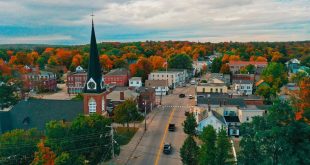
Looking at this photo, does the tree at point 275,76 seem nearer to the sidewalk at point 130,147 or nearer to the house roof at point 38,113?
the sidewalk at point 130,147

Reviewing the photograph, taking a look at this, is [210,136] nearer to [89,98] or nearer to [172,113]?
[89,98]

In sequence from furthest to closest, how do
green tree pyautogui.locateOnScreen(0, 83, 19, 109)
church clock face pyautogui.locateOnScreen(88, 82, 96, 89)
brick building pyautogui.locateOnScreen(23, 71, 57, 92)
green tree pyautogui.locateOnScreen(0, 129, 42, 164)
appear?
brick building pyautogui.locateOnScreen(23, 71, 57, 92) → green tree pyautogui.locateOnScreen(0, 83, 19, 109) → church clock face pyautogui.locateOnScreen(88, 82, 96, 89) → green tree pyautogui.locateOnScreen(0, 129, 42, 164)

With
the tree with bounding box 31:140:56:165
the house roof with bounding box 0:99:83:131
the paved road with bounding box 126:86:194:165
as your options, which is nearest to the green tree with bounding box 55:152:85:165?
the tree with bounding box 31:140:56:165

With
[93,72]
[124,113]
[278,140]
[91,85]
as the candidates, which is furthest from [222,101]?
[278,140]

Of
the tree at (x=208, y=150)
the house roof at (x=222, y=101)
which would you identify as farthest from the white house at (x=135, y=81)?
the tree at (x=208, y=150)

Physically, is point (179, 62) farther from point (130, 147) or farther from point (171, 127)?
→ point (130, 147)

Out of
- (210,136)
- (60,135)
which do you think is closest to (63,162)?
(60,135)

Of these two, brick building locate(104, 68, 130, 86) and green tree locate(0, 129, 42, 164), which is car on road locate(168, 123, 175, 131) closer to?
green tree locate(0, 129, 42, 164)
